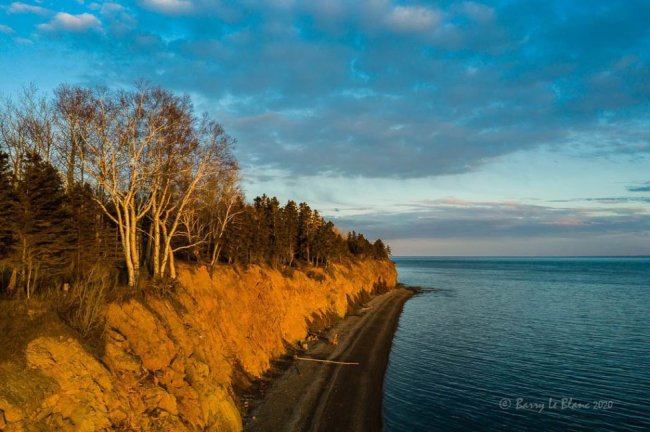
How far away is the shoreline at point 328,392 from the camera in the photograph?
22141 mm

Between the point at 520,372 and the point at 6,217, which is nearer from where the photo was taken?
the point at 6,217

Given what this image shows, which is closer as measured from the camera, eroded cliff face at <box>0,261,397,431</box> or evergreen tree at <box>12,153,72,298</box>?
eroded cliff face at <box>0,261,397,431</box>

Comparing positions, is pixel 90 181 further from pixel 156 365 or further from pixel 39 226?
pixel 156 365

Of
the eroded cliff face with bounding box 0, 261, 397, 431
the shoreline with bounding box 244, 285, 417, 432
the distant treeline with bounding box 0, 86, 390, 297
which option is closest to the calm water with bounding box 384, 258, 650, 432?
the shoreline with bounding box 244, 285, 417, 432

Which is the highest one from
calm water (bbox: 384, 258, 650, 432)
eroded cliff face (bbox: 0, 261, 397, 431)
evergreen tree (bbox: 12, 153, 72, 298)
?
evergreen tree (bbox: 12, 153, 72, 298)

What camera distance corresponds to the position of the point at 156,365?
54.9ft

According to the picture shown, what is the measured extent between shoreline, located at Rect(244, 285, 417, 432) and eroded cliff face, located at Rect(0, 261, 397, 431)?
2.13 m

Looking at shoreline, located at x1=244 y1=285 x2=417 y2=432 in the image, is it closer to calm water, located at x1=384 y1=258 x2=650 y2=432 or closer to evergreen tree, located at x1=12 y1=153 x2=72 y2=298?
calm water, located at x1=384 y1=258 x2=650 y2=432

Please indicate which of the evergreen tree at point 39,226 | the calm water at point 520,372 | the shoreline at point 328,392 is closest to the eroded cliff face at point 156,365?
the shoreline at point 328,392

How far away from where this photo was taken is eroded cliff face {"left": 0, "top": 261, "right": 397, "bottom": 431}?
464 inches

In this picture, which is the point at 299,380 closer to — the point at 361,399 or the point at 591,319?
the point at 361,399

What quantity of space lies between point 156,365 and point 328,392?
1424 cm

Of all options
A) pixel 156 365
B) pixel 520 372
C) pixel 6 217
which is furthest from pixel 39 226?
pixel 520 372

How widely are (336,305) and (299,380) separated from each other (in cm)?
2668
